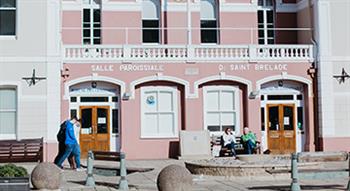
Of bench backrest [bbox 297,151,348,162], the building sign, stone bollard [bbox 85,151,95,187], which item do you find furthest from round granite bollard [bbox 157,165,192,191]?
the building sign

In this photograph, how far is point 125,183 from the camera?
47.6 ft

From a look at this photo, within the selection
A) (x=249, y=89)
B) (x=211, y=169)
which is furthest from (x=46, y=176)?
(x=249, y=89)

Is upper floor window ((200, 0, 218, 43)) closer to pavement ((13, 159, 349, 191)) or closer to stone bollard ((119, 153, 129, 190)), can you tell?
pavement ((13, 159, 349, 191))

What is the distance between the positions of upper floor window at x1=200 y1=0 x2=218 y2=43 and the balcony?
11.5 feet

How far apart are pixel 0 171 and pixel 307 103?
724 inches

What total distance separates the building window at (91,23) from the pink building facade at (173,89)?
1.19ft

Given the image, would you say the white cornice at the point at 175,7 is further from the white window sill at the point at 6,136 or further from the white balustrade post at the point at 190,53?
the white window sill at the point at 6,136

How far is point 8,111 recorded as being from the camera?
25172 millimetres

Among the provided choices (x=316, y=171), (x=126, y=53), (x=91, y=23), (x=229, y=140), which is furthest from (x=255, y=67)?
(x=316, y=171)

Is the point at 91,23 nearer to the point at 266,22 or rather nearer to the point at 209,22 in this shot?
the point at 209,22

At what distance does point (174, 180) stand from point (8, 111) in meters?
15.5

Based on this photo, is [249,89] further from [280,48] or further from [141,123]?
[141,123]

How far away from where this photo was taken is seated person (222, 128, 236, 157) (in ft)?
82.7

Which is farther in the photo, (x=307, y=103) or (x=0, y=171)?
(x=307, y=103)
